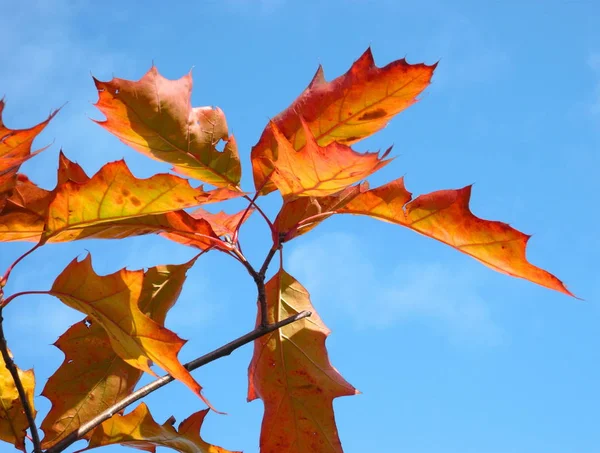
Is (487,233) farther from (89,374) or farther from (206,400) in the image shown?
(89,374)

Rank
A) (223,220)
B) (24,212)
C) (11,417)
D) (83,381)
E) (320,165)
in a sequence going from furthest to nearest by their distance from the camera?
(223,220)
(11,417)
(83,381)
(24,212)
(320,165)

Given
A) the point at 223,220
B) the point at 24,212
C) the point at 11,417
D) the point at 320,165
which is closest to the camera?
the point at 320,165

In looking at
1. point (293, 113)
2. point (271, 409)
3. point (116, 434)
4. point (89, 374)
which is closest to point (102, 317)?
point (89, 374)

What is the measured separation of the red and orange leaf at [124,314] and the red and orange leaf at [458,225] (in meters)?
0.51

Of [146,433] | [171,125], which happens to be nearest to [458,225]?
[171,125]

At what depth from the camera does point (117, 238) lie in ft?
4.90

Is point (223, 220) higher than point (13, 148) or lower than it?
higher

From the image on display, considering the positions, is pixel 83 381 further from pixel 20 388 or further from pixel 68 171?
pixel 68 171

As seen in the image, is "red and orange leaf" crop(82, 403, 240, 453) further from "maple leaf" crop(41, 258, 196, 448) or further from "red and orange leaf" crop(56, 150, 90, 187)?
"red and orange leaf" crop(56, 150, 90, 187)

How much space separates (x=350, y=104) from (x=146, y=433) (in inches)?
32.6

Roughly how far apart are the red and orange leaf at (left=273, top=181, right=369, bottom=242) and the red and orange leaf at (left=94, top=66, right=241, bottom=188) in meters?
0.13

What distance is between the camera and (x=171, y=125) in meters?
1.45

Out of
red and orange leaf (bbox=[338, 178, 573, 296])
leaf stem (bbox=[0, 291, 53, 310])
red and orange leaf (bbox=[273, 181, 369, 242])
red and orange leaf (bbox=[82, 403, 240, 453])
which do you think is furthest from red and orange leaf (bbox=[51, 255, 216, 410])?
red and orange leaf (bbox=[338, 178, 573, 296])

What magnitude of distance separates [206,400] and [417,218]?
0.57 m
